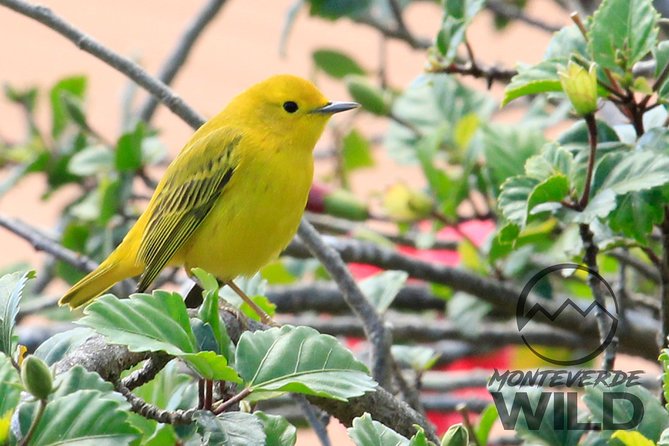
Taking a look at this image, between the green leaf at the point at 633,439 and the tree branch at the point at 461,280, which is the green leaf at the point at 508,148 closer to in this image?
the tree branch at the point at 461,280

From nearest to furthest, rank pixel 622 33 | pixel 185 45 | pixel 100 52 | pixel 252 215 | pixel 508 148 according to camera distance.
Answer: pixel 622 33
pixel 100 52
pixel 508 148
pixel 252 215
pixel 185 45

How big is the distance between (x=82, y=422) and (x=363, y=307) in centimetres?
108

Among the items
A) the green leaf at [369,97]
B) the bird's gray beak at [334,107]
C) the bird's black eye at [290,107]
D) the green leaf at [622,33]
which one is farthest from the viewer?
the green leaf at [369,97]

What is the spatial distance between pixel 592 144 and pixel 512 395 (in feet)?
1.38

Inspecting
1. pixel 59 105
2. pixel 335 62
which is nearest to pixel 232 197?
pixel 59 105

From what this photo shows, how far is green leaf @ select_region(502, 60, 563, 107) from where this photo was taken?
1772 millimetres

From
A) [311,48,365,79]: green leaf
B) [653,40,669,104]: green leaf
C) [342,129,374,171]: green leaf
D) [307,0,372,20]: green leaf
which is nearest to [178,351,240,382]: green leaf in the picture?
[653,40,669,104]: green leaf

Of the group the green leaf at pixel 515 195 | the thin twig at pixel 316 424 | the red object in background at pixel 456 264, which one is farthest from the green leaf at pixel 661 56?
the red object in background at pixel 456 264

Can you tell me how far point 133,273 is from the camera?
9.33 ft

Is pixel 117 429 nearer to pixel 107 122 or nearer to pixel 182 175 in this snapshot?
pixel 182 175

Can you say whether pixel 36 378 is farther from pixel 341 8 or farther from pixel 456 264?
pixel 341 8

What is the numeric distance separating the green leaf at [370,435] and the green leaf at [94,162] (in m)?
1.82

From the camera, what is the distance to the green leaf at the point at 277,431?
136 cm

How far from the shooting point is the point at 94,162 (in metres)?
2.93
